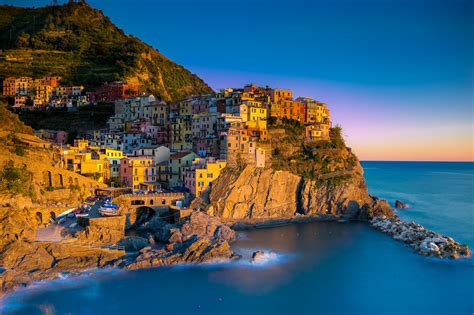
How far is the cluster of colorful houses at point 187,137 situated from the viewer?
1748 inches

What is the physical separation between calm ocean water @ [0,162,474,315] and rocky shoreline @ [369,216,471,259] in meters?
0.97

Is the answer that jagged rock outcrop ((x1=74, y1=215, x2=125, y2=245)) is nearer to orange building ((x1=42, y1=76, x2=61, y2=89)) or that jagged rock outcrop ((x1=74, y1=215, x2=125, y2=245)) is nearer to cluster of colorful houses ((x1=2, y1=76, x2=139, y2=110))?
cluster of colorful houses ((x1=2, y1=76, x2=139, y2=110))

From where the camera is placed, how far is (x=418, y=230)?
40.0 metres

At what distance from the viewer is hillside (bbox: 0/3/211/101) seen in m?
78.4

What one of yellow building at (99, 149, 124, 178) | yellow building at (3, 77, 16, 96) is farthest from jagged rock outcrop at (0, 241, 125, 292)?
yellow building at (3, 77, 16, 96)

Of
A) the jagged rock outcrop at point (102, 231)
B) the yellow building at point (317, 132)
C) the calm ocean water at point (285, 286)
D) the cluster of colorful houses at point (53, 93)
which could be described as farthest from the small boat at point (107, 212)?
the cluster of colorful houses at point (53, 93)

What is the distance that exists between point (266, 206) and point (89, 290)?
78.3 ft

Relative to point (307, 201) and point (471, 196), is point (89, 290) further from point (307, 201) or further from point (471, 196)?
point (471, 196)

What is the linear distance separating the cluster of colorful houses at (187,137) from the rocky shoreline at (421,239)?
48.1 ft

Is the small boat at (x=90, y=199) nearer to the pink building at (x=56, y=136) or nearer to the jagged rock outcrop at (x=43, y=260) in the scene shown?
the jagged rock outcrop at (x=43, y=260)

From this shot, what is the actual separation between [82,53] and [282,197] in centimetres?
6146

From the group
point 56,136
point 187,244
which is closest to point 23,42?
point 56,136

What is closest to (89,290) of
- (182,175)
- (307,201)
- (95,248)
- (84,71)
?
(95,248)

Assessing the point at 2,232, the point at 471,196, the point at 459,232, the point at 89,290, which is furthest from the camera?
the point at 471,196
